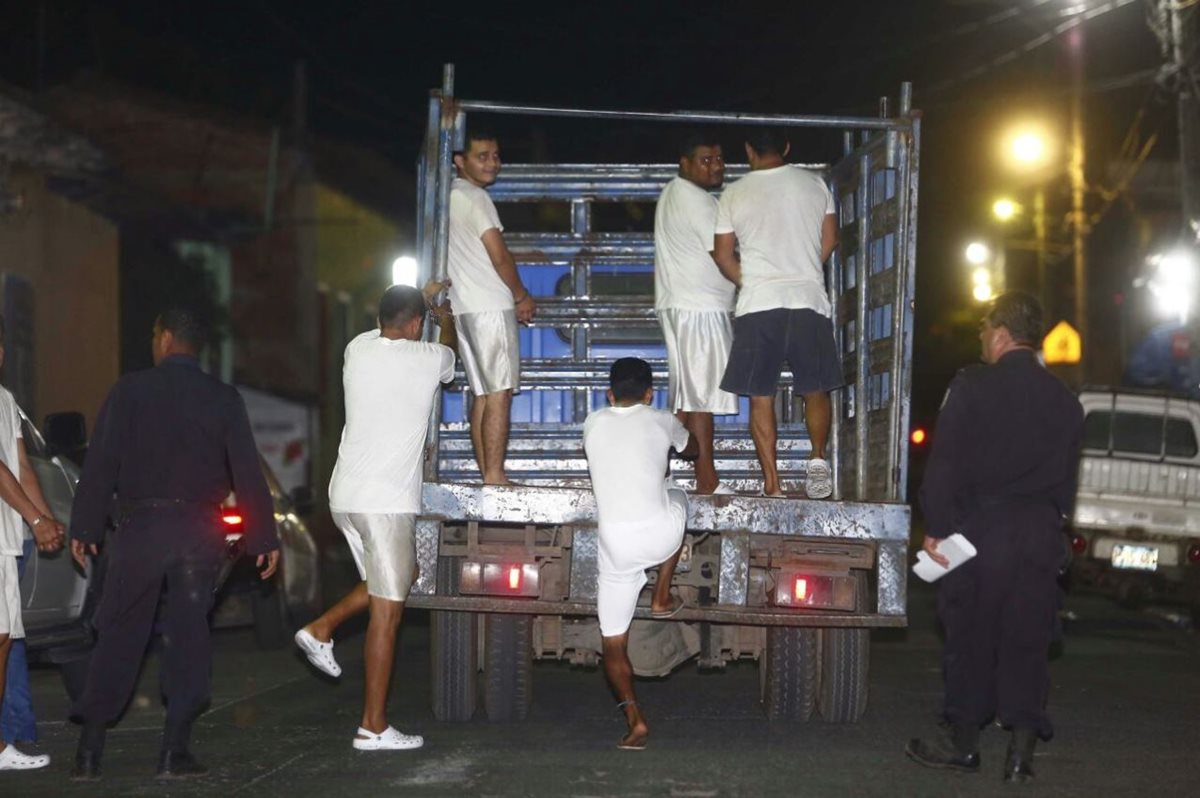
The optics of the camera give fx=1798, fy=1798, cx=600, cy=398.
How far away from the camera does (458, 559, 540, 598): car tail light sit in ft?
26.6

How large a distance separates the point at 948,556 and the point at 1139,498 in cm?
883

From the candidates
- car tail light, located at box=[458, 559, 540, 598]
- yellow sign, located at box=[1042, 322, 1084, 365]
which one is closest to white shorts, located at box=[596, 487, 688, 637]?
car tail light, located at box=[458, 559, 540, 598]

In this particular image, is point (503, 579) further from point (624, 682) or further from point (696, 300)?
point (696, 300)

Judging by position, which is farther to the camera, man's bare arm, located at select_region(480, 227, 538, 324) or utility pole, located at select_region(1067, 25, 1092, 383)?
utility pole, located at select_region(1067, 25, 1092, 383)

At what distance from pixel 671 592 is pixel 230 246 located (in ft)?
84.2

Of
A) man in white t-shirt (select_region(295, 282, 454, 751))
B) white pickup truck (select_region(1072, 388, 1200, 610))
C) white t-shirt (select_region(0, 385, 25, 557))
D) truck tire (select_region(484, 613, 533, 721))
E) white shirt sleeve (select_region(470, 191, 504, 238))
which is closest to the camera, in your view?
white t-shirt (select_region(0, 385, 25, 557))

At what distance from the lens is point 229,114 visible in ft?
106

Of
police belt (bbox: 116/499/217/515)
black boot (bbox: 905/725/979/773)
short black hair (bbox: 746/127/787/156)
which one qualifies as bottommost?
black boot (bbox: 905/725/979/773)

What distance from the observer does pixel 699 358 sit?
29.8ft

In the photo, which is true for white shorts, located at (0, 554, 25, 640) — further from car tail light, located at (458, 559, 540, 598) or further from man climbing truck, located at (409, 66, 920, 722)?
car tail light, located at (458, 559, 540, 598)

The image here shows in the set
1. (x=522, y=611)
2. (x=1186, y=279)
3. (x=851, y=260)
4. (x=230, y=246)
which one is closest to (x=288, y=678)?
(x=522, y=611)

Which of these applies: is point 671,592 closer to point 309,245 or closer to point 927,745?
point 927,745

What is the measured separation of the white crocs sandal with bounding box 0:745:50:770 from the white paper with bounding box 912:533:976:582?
377 centimetres

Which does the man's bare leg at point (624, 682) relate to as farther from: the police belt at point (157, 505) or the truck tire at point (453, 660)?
the police belt at point (157, 505)
